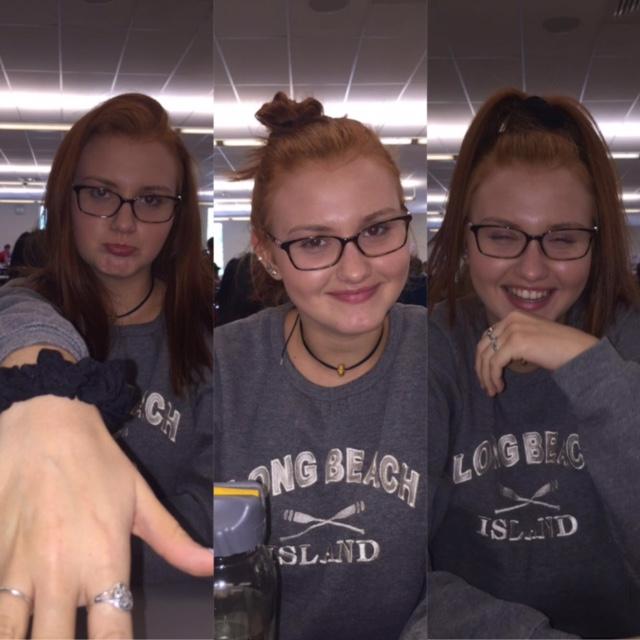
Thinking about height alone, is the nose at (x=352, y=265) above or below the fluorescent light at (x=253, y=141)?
below

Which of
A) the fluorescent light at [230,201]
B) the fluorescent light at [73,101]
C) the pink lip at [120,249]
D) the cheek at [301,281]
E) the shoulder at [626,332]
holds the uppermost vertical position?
the fluorescent light at [73,101]

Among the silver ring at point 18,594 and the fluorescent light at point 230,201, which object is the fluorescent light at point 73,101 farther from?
the silver ring at point 18,594

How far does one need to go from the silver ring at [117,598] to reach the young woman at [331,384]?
23cm

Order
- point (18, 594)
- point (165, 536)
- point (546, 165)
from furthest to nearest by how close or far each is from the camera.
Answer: point (546, 165)
point (165, 536)
point (18, 594)

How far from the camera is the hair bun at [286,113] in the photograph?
1.08 meters

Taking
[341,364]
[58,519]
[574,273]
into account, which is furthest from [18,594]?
[574,273]

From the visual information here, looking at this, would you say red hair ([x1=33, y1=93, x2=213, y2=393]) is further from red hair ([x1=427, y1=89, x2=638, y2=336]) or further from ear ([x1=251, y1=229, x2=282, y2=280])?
red hair ([x1=427, y1=89, x2=638, y2=336])

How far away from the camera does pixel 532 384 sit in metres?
1.18

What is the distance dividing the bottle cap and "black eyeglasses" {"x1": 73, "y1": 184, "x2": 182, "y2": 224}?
0.40 meters

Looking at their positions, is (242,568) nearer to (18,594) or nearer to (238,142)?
(18,594)

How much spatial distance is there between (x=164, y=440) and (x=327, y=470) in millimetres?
239

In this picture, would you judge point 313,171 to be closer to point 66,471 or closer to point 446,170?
point 446,170

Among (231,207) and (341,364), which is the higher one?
(231,207)

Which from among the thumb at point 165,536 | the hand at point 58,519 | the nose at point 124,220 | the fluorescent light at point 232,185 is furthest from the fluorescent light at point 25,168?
the thumb at point 165,536
